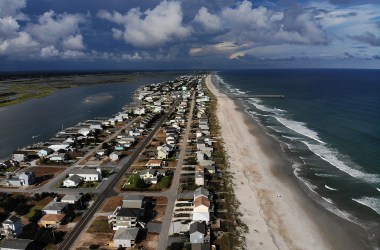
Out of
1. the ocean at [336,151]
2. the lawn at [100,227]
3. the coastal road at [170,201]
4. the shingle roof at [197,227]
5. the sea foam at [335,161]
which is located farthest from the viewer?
the sea foam at [335,161]

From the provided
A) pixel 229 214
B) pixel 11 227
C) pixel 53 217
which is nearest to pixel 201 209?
pixel 229 214

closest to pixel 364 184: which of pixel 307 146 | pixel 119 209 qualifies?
pixel 307 146

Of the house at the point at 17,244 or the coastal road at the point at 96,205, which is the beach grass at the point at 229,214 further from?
the house at the point at 17,244

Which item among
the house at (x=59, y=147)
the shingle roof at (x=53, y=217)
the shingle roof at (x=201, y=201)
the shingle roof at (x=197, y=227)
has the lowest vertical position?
A: the shingle roof at (x=53, y=217)

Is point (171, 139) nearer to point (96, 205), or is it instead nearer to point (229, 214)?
point (96, 205)

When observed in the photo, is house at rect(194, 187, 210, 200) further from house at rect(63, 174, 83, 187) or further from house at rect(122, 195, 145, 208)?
house at rect(63, 174, 83, 187)

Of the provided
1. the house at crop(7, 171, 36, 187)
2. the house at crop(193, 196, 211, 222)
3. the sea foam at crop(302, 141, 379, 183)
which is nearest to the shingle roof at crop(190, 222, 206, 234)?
the house at crop(193, 196, 211, 222)

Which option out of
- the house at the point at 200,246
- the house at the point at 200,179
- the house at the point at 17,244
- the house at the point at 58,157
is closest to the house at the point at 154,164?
the house at the point at 200,179
